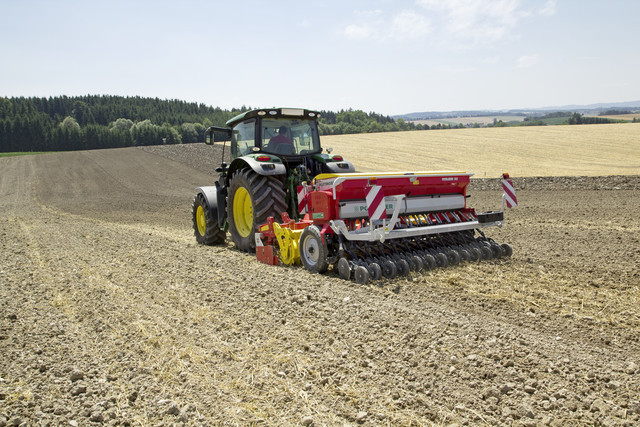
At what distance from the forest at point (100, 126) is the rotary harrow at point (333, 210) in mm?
30703

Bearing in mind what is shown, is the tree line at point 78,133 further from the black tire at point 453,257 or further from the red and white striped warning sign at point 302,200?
the black tire at point 453,257

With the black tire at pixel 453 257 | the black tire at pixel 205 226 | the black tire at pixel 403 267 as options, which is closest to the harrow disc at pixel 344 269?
the black tire at pixel 403 267

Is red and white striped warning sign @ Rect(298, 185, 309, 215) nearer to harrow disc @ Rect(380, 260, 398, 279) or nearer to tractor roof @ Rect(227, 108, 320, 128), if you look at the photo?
tractor roof @ Rect(227, 108, 320, 128)

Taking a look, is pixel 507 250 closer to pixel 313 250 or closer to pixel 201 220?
pixel 313 250

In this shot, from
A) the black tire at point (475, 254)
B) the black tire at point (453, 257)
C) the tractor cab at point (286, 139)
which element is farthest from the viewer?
the tractor cab at point (286, 139)

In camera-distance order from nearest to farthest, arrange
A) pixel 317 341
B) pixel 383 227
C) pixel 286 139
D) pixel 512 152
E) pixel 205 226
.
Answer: pixel 317 341 → pixel 383 227 → pixel 286 139 → pixel 205 226 → pixel 512 152

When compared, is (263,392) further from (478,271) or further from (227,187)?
(227,187)

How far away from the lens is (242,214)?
7680 millimetres

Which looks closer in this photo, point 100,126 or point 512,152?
point 512,152

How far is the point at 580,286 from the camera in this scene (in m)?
4.91

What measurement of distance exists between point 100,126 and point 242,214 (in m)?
68.3

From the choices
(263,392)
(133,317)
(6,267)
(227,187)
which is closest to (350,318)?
(263,392)

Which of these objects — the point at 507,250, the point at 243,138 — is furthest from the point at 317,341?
the point at 243,138

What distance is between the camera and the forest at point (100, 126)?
52919 mm
